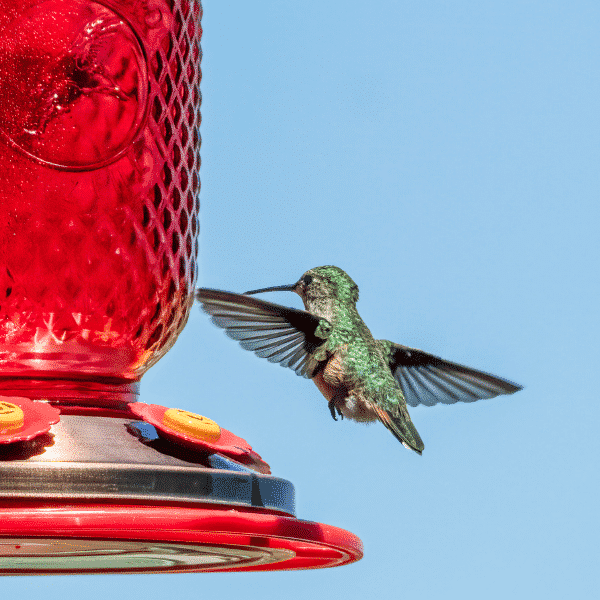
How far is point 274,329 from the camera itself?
11.1 feet

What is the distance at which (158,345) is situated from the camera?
2623 millimetres

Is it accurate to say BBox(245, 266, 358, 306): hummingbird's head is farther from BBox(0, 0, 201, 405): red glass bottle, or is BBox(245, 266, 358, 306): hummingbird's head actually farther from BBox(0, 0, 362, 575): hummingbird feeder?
BBox(0, 0, 201, 405): red glass bottle

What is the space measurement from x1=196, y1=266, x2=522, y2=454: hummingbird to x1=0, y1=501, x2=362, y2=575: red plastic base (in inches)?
38.6

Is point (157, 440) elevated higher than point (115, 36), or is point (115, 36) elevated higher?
point (115, 36)

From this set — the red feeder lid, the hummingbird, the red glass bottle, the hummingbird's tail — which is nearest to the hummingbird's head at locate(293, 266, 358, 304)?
the hummingbird

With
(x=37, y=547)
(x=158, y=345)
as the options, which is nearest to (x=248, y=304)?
(x=158, y=345)

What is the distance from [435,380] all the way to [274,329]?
0.74 metres

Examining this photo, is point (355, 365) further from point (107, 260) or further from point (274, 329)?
point (107, 260)

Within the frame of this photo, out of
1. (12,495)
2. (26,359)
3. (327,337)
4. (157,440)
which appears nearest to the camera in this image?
(12,495)

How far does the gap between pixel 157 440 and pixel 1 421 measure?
14.7 inches

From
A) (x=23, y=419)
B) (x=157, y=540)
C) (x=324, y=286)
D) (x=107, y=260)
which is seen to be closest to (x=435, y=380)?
(x=324, y=286)

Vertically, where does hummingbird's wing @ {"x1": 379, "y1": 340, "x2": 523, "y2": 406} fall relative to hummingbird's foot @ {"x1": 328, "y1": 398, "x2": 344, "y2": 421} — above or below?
above

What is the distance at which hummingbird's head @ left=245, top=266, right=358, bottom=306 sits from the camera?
12.4ft

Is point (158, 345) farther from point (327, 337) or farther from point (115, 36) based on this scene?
point (327, 337)
